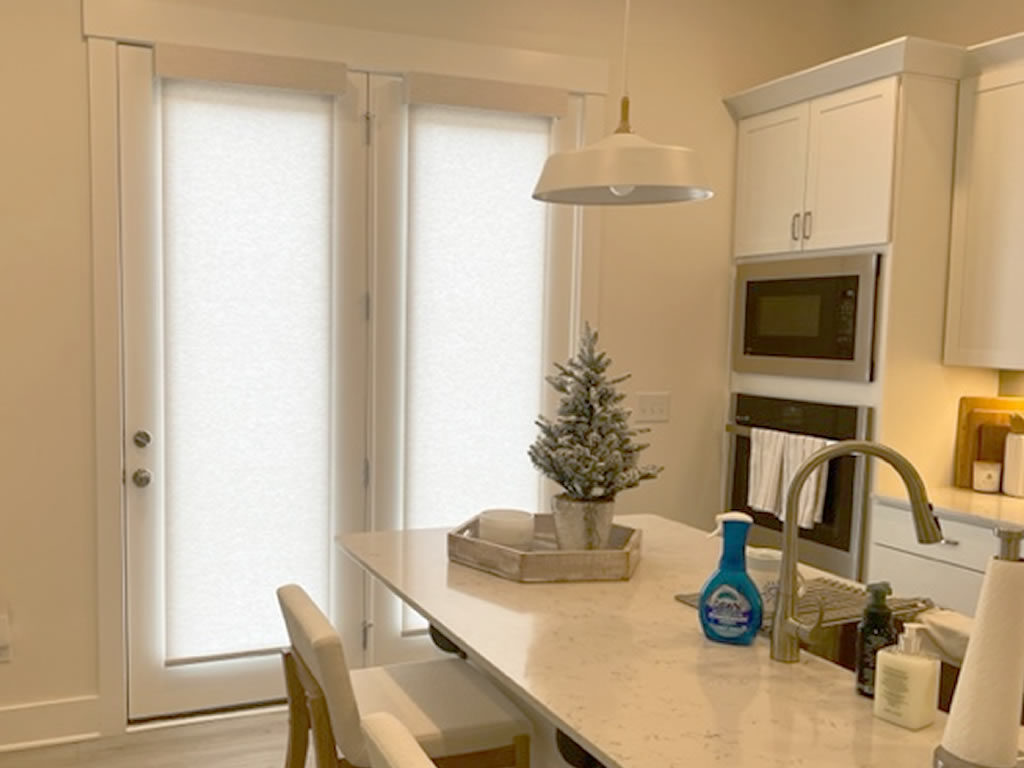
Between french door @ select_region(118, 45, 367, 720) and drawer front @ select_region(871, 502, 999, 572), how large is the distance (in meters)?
1.85

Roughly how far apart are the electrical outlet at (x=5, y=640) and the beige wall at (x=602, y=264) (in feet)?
0.08

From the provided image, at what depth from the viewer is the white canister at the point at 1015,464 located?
10.4 ft

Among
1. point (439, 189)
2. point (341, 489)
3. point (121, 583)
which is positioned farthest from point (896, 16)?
point (121, 583)

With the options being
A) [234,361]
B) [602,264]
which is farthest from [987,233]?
[234,361]

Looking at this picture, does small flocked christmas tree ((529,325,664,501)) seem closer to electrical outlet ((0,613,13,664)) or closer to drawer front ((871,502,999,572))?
drawer front ((871,502,999,572))

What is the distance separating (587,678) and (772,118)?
280cm

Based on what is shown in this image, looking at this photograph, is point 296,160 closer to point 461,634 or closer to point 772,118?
point 772,118

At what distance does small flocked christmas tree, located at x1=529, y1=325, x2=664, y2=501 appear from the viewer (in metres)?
2.11

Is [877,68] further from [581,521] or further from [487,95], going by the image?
[581,521]

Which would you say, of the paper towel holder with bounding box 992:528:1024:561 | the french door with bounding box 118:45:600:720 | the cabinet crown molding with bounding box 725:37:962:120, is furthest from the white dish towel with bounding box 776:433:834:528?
the paper towel holder with bounding box 992:528:1024:561

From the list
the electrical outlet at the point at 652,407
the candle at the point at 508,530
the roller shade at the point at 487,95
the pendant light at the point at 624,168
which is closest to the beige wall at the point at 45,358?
the roller shade at the point at 487,95

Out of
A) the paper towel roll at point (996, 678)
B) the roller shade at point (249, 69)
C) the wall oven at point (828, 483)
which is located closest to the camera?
the paper towel roll at point (996, 678)

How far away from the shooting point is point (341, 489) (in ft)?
11.2

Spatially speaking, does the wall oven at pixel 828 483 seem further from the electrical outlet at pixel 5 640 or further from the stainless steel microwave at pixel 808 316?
the electrical outlet at pixel 5 640
